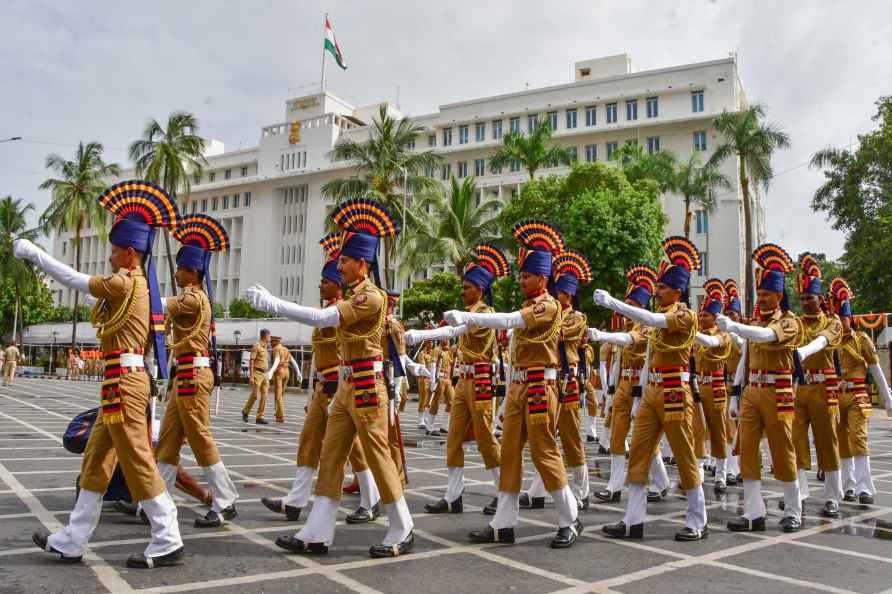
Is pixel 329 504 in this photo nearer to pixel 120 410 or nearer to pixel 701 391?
pixel 120 410

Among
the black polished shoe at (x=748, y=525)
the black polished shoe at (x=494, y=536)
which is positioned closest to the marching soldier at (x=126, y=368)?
the black polished shoe at (x=494, y=536)

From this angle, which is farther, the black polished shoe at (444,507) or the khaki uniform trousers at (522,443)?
the black polished shoe at (444,507)

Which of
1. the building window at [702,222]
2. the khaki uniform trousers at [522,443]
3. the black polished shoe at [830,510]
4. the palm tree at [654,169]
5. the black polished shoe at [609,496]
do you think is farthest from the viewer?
the building window at [702,222]

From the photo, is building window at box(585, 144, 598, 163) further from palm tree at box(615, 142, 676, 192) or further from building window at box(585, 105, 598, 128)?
palm tree at box(615, 142, 676, 192)

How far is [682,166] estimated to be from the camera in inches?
1583

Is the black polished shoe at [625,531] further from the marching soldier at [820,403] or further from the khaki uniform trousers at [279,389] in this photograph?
the khaki uniform trousers at [279,389]

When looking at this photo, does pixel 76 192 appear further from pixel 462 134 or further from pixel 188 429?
pixel 188 429

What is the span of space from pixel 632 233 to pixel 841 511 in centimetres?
2291

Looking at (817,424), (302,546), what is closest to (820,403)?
(817,424)

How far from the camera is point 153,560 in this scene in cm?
493

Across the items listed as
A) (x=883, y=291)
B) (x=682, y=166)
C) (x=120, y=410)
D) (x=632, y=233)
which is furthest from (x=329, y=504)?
(x=682, y=166)

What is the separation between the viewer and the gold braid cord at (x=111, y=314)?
207 inches

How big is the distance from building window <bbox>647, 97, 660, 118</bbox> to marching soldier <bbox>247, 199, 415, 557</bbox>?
51996mm

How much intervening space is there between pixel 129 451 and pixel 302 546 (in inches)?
57.9
